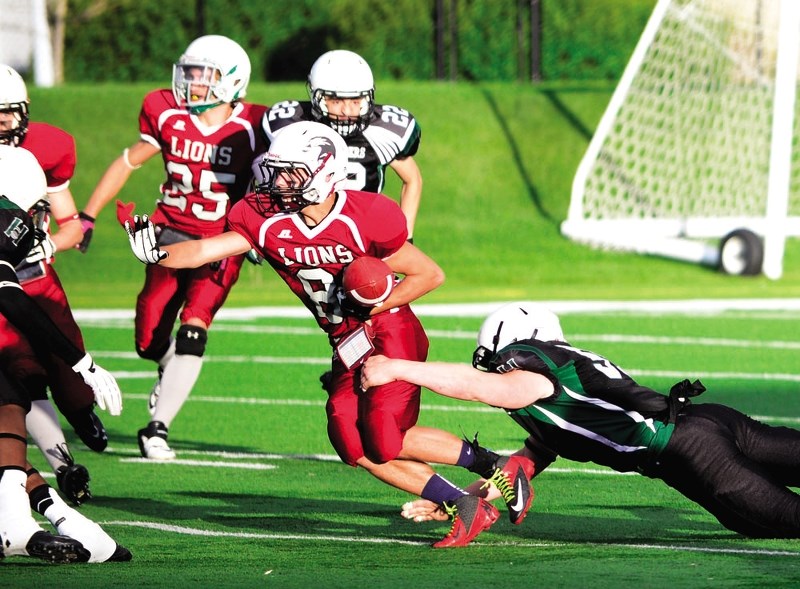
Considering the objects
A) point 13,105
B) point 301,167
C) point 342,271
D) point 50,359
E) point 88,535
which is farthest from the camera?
point 13,105

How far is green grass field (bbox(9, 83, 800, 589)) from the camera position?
496cm

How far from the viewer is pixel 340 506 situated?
627 centimetres

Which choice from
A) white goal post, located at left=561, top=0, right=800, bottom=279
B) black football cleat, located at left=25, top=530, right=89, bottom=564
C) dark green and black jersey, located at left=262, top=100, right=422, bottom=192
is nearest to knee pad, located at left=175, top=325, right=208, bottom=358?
dark green and black jersey, located at left=262, top=100, right=422, bottom=192

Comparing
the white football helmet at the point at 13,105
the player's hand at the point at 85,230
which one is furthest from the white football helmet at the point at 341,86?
the white football helmet at the point at 13,105

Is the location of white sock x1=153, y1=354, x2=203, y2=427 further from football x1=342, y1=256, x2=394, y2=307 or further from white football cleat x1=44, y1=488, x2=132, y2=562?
white football cleat x1=44, y1=488, x2=132, y2=562

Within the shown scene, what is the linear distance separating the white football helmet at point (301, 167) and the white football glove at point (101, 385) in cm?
99

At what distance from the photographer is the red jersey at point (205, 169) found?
788cm

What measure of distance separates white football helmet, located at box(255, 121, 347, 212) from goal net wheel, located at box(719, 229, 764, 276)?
9.61 m

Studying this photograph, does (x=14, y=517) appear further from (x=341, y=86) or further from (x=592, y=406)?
(x=341, y=86)

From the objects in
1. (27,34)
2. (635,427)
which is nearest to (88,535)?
Result: (635,427)

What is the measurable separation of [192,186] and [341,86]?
116 centimetres

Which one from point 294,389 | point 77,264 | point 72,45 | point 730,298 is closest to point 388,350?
point 294,389

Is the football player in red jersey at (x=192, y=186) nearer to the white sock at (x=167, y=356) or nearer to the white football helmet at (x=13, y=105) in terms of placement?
the white sock at (x=167, y=356)

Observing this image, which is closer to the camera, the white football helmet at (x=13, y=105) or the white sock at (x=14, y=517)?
the white sock at (x=14, y=517)
